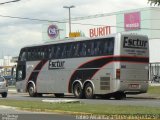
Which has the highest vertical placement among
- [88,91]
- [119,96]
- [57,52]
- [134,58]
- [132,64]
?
[57,52]

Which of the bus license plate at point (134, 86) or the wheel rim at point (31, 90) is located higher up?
the bus license plate at point (134, 86)

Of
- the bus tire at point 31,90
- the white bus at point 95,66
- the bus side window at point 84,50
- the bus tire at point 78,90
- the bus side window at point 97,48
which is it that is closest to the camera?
the white bus at point 95,66

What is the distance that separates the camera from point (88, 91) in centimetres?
3275

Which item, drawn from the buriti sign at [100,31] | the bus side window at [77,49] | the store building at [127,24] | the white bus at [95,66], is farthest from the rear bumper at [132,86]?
the buriti sign at [100,31]

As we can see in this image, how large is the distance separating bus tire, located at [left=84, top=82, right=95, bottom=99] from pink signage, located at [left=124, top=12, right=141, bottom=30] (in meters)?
37.6

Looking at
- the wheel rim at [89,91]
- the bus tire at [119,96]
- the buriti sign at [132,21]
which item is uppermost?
the buriti sign at [132,21]

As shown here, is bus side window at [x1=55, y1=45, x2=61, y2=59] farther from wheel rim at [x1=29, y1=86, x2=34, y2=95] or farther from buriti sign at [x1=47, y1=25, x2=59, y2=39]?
buriti sign at [x1=47, y1=25, x2=59, y2=39]

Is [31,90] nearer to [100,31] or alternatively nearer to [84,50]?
[84,50]

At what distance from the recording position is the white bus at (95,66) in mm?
31031

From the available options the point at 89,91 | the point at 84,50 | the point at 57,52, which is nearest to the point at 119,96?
the point at 89,91

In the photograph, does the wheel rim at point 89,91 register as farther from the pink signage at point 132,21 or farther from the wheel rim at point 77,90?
the pink signage at point 132,21

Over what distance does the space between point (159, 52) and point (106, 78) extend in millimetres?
34840

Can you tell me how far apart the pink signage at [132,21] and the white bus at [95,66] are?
112 ft

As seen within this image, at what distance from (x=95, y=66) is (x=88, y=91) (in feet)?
5.99
